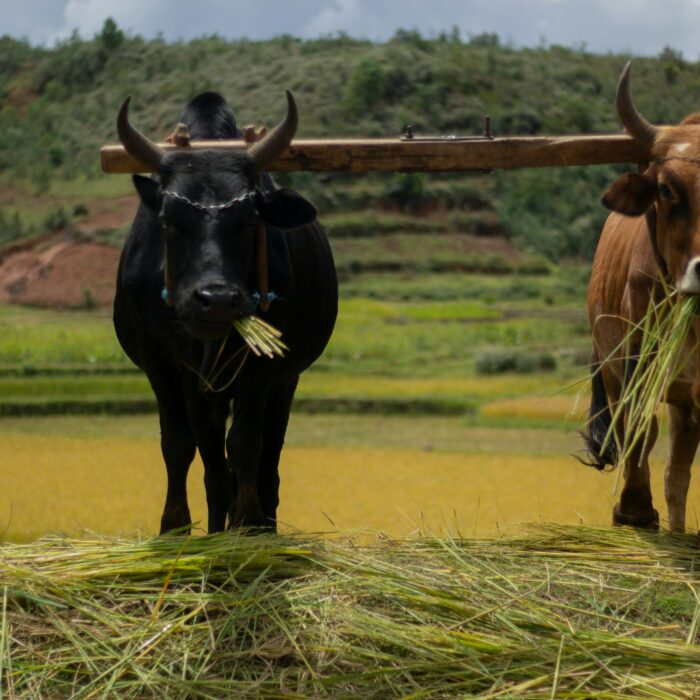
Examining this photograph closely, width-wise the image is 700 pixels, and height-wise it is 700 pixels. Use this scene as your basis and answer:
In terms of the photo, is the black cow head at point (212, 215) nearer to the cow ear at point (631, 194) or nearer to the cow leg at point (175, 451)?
the cow leg at point (175, 451)

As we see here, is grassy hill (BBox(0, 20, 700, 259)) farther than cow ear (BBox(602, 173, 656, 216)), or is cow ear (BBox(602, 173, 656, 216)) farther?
grassy hill (BBox(0, 20, 700, 259))

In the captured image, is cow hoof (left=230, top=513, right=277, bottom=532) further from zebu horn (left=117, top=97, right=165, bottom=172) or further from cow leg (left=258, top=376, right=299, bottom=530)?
zebu horn (left=117, top=97, right=165, bottom=172)

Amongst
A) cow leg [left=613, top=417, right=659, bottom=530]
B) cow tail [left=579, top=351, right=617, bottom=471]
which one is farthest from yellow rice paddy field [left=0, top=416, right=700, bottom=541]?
cow leg [left=613, top=417, right=659, bottom=530]

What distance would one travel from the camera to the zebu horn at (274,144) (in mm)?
5641

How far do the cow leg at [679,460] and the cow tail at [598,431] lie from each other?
35cm

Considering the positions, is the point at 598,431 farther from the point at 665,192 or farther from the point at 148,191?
the point at 148,191

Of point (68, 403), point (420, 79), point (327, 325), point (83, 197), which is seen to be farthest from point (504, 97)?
point (327, 325)

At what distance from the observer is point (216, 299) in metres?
5.18

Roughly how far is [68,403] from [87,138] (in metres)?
29.0

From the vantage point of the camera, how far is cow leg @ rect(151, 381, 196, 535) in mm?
6133

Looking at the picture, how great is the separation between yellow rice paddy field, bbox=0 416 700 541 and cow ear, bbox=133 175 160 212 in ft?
26.0

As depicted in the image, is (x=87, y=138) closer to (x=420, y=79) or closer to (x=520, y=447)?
(x=420, y=79)

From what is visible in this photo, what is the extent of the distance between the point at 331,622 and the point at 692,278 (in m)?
2.02

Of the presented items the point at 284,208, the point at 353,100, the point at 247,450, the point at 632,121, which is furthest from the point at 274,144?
the point at 353,100
